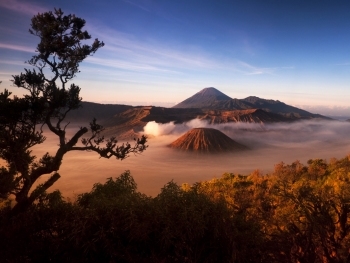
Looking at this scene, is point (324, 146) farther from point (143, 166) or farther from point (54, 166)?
point (54, 166)

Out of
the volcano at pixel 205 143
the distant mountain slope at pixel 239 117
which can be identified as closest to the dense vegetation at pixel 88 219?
the volcano at pixel 205 143

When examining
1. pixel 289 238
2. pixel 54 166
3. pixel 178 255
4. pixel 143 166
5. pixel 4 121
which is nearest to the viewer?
pixel 178 255

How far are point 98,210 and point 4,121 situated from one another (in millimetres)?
4486

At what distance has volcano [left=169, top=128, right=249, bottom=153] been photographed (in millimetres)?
109000

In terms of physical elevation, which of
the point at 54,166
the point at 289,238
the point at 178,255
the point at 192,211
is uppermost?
the point at 54,166

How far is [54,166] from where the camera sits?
9.67m

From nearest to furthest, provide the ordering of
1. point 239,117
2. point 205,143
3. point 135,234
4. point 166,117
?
1. point 135,234
2. point 205,143
3. point 166,117
4. point 239,117

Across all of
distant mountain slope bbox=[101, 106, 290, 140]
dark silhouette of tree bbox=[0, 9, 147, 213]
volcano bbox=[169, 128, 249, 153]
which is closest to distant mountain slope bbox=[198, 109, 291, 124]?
distant mountain slope bbox=[101, 106, 290, 140]

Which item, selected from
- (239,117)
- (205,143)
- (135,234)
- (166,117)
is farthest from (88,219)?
(239,117)

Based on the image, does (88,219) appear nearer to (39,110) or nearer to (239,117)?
(39,110)

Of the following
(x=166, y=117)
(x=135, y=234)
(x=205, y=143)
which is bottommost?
(x=205, y=143)

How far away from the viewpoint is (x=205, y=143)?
111m

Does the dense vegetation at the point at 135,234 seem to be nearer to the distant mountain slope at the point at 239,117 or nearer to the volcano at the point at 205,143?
the volcano at the point at 205,143

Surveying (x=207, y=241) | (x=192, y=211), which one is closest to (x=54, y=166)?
(x=192, y=211)
